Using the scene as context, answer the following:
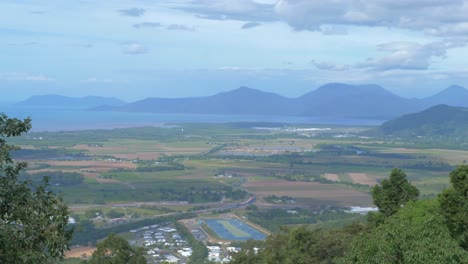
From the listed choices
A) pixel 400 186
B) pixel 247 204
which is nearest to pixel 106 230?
pixel 247 204

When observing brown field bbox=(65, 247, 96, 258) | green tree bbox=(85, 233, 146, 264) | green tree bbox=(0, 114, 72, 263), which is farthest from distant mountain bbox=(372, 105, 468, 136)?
green tree bbox=(0, 114, 72, 263)

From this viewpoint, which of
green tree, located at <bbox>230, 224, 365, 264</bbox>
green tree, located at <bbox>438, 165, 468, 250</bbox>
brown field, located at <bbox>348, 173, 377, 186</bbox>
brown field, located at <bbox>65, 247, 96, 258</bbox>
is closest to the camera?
green tree, located at <bbox>438, 165, 468, 250</bbox>

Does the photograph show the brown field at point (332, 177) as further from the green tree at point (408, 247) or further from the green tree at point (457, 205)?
the green tree at point (408, 247)

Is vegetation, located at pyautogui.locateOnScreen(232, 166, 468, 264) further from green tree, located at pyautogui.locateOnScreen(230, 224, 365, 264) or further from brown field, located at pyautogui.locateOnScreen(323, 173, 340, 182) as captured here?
brown field, located at pyautogui.locateOnScreen(323, 173, 340, 182)

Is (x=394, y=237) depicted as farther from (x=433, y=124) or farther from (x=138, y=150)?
(x=433, y=124)

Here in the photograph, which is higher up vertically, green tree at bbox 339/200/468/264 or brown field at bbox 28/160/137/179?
green tree at bbox 339/200/468/264

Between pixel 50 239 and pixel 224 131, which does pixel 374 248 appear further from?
pixel 224 131

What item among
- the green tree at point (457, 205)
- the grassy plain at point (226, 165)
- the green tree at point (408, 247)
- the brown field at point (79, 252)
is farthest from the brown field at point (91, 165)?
the green tree at point (408, 247)
